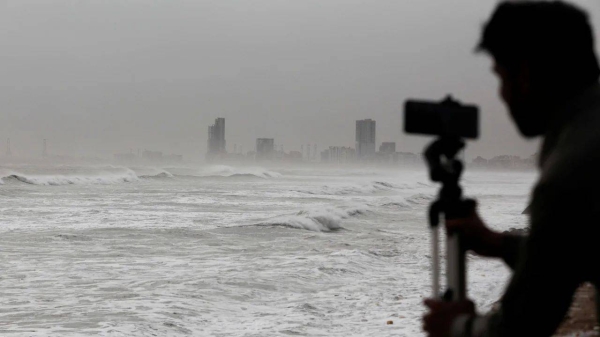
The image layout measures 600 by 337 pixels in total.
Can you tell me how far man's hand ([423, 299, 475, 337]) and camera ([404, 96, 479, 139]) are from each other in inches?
15.2

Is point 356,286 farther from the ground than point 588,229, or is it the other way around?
point 588,229

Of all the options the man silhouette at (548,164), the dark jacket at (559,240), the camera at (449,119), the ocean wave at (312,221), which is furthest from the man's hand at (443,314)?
the ocean wave at (312,221)

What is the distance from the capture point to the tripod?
1.51 m

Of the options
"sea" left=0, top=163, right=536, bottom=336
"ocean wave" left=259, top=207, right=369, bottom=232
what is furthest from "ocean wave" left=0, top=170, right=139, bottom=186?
"ocean wave" left=259, top=207, right=369, bottom=232

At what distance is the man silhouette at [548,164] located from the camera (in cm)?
120

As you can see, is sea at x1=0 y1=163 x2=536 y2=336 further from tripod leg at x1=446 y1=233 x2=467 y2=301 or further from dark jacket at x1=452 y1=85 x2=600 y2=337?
dark jacket at x1=452 y1=85 x2=600 y2=337

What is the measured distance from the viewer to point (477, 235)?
68.0 inches

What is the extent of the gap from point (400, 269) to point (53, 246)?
7217 millimetres

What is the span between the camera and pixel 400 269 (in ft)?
37.4

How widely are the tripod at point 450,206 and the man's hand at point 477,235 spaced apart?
0.02 m

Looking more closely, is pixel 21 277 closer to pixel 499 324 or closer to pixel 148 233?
pixel 148 233

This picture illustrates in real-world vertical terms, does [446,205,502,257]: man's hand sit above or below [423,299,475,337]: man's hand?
above

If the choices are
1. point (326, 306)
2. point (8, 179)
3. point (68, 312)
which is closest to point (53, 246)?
point (68, 312)

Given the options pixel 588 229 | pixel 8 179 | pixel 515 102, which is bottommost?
pixel 8 179
